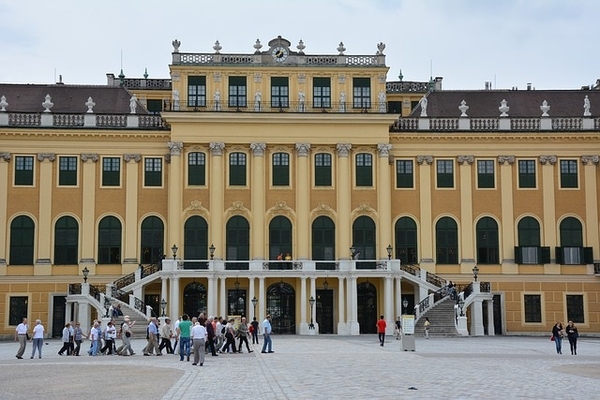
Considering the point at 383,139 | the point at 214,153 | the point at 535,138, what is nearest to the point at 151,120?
the point at 214,153

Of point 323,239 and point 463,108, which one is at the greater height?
point 463,108

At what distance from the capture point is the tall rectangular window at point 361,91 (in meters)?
61.5

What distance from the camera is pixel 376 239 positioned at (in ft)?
196

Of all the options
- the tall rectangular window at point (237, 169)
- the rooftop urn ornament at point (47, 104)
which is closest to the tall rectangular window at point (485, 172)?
the tall rectangular window at point (237, 169)

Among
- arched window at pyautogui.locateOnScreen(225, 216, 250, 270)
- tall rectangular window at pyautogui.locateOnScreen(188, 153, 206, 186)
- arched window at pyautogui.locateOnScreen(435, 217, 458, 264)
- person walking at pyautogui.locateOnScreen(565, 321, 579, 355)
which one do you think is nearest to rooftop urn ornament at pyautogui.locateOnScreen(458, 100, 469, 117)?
arched window at pyautogui.locateOnScreen(435, 217, 458, 264)

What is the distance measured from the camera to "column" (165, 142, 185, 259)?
193 feet

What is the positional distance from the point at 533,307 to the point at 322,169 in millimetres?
15952

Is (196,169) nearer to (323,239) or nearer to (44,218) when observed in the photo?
(323,239)

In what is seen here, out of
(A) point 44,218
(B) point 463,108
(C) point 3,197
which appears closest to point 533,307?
(B) point 463,108

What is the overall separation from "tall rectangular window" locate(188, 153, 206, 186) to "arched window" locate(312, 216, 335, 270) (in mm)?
7679

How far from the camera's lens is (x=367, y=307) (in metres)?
59.6

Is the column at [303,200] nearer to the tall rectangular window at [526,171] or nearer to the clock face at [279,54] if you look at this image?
the clock face at [279,54]

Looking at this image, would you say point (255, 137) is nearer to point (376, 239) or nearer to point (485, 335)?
point (376, 239)

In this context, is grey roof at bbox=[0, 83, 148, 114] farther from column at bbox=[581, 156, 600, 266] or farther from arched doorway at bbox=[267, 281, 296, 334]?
column at bbox=[581, 156, 600, 266]
